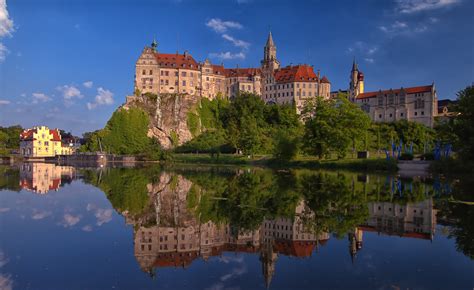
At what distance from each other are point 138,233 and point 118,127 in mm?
75990

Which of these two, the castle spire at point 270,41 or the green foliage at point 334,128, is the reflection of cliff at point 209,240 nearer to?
the green foliage at point 334,128

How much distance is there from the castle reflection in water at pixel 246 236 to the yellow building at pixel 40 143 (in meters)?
97.6

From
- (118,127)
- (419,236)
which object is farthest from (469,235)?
(118,127)

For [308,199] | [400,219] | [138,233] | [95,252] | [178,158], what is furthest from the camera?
[178,158]

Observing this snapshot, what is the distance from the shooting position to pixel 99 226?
13.7 meters

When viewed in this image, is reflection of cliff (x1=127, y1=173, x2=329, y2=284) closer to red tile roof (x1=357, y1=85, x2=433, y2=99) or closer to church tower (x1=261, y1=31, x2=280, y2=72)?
red tile roof (x1=357, y1=85, x2=433, y2=99)

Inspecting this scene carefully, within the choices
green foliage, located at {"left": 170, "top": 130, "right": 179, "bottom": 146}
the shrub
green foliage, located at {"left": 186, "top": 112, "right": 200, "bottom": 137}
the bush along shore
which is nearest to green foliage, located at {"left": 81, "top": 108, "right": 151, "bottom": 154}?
the bush along shore

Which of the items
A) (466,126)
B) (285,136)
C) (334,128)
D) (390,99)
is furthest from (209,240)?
(390,99)

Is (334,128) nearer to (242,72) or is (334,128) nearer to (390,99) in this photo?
(390,99)

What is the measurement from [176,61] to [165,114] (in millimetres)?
15749

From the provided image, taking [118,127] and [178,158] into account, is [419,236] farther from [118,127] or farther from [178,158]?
[118,127]

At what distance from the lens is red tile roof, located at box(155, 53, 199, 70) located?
94062 millimetres

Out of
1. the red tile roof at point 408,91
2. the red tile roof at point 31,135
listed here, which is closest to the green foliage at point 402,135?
the red tile roof at point 408,91

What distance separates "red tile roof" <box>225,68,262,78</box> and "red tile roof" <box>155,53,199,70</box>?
11.0 m
